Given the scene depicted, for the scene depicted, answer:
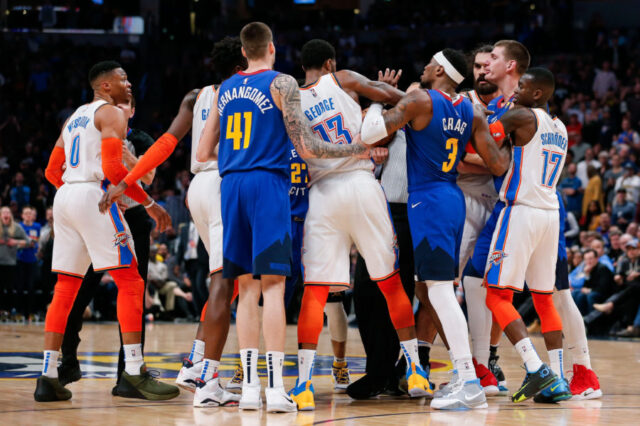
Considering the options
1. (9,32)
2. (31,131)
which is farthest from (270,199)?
(9,32)

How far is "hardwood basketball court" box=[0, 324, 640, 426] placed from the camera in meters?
5.06

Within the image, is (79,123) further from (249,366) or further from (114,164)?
(249,366)

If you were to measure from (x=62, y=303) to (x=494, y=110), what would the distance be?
11.7ft

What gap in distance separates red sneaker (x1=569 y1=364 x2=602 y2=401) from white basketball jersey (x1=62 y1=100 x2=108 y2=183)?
376cm

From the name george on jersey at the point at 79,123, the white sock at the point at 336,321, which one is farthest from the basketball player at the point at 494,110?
the name george on jersey at the point at 79,123

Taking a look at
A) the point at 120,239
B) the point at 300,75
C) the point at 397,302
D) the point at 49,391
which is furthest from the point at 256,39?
the point at 300,75

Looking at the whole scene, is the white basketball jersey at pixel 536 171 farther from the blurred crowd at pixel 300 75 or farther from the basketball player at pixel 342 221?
the blurred crowd at pixel 300 75

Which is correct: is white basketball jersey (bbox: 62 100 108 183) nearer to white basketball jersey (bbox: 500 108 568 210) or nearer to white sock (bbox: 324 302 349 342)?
white sock (bbox: 324 302 349 342)

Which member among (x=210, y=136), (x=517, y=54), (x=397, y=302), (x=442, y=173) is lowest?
(x=397, y=302)

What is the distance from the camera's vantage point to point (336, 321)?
23.1ft

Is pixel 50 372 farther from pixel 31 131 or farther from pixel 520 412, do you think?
pixel 31 131

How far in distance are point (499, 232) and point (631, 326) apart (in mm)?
7840

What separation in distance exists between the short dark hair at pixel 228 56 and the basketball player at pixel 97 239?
0.80m

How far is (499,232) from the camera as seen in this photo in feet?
20.4
